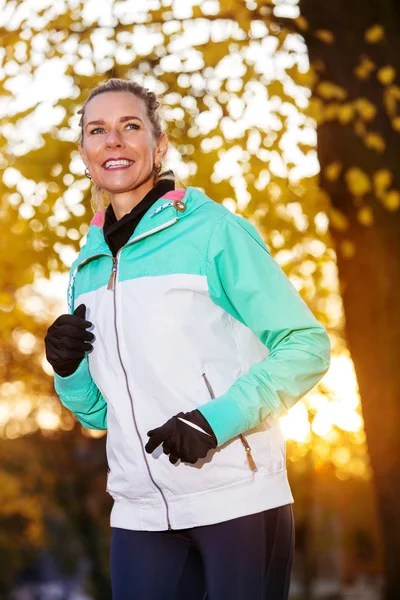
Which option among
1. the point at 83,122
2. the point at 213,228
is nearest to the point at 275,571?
the point at 213,228

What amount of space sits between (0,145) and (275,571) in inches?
194

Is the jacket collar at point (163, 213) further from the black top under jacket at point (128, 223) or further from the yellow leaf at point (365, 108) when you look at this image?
the yellow leaf at point (365, 108)

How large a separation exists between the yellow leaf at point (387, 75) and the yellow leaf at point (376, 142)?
0.39 metres

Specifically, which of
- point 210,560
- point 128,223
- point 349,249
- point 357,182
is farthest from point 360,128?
point 210,560

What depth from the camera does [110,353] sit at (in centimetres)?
283

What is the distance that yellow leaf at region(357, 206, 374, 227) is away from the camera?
6937 mm

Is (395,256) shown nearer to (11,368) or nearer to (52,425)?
(11,368)

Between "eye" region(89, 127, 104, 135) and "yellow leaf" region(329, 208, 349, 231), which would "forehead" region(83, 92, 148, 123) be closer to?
"eye" region(89, 127, 104, 135)

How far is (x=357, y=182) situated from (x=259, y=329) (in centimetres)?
443

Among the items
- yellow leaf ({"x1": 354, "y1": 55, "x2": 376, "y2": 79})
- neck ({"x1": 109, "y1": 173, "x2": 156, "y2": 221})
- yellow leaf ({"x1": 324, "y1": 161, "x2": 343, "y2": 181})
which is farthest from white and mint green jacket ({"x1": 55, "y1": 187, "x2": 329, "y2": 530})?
yellow leaf ({"x1": 354, "y1": 55, "x2": 376, "y2": 79})

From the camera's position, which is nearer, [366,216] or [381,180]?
[381,180]

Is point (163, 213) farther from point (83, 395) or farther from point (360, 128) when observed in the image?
point (360, 128)

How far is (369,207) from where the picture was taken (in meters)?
6.93

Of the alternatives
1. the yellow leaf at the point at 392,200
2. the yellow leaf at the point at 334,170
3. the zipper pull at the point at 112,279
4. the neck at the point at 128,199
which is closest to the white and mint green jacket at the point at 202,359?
the zipper pull at the point at 112,279
